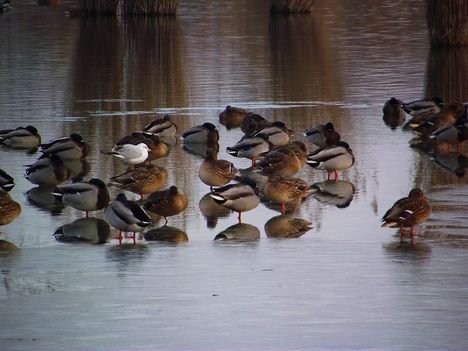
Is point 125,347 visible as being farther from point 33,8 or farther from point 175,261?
point 33,8

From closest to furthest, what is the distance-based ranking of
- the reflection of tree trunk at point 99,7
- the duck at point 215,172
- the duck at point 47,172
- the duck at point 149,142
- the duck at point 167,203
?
the duck at point 167,203 → the duck at point 215,172 → the duck at point 47,172 → the duck at point 149,142 → the reflection of tree trunk at point 99,7

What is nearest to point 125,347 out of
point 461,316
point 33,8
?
point 461,316

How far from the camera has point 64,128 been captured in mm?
18406

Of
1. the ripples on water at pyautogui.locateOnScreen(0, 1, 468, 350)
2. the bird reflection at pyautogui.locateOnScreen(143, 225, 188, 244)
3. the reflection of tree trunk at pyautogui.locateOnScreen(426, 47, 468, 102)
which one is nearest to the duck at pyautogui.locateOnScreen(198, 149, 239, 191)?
the ripples on water at pyautogui.locateOnScreen(0, 1, 468, 350)

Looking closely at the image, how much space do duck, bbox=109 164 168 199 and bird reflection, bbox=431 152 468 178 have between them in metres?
3.38

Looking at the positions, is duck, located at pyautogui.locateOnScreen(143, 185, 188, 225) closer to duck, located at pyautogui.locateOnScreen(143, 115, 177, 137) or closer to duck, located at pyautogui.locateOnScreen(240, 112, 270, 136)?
duck, located at pyautogui.locateOnScreen(143, 115, 177, 137)

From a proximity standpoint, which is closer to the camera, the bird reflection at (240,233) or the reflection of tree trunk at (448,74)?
the bird reflection at (240,233)

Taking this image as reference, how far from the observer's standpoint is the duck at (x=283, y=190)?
42.7ft

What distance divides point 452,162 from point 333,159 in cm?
186

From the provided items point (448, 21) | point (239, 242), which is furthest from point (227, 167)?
point (448, 21)

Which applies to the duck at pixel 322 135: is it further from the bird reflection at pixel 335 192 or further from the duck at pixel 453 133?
the bird reflection at pixel 335 192

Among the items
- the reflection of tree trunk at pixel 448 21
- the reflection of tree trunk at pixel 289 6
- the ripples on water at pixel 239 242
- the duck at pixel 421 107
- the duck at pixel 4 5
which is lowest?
the ripples on water at pixel 239 242

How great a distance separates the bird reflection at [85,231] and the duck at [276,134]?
4011mm

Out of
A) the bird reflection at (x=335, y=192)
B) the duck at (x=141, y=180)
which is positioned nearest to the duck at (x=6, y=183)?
the duck at (x=141, y=180)
